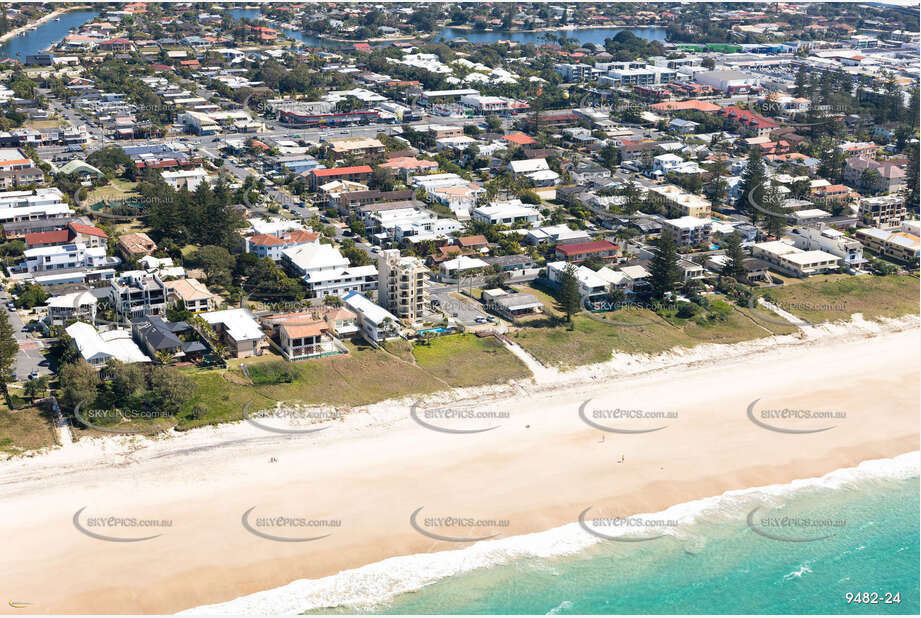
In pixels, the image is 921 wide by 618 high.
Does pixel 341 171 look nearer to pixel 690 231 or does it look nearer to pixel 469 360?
pixel 690 231

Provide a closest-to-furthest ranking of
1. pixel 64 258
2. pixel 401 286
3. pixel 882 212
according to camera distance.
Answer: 1. pixel 401 286
2. pixel 64 258
3. pixel 882 212

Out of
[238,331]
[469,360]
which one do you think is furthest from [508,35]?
[238,331]

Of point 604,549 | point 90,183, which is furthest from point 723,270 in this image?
point 90,183

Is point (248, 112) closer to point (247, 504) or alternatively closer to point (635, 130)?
point (635, 130)

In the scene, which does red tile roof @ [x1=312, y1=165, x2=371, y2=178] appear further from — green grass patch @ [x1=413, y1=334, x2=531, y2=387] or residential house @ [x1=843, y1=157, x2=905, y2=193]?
residential house @ [x1=843, y1=157, x2=905, y2=193]

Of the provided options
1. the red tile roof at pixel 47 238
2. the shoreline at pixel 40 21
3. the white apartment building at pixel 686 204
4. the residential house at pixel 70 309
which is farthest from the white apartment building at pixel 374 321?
the shoreline at pixel 40 21

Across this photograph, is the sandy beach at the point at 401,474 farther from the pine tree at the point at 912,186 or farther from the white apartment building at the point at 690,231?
the pine tree at the point at 912,186
